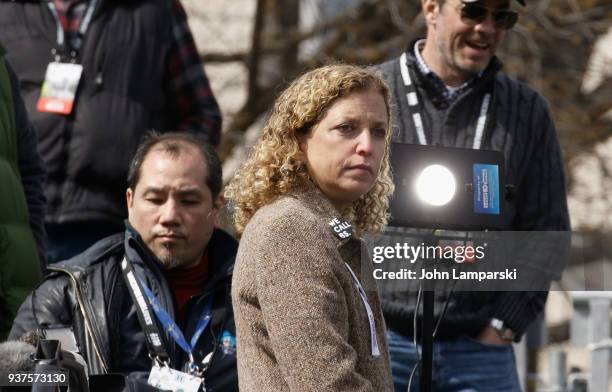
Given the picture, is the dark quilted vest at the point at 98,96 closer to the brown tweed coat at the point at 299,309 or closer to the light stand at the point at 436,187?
the light stand at the point at 436,187

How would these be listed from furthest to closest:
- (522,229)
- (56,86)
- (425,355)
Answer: (56,86), (522,229), (425,355)

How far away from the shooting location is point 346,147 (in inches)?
143

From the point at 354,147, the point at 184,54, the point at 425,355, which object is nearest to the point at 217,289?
the point at 425,355

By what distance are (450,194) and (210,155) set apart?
1.06m

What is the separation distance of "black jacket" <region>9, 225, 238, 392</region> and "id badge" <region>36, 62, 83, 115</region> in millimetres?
1101

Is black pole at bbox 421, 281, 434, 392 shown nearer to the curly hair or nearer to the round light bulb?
the round light bulb

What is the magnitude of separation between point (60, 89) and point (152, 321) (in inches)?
58.4

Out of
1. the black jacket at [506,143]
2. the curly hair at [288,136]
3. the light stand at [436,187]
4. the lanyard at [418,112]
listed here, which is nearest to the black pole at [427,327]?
the light stand at [436,187]

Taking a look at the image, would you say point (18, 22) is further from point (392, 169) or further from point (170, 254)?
point (392, 169)

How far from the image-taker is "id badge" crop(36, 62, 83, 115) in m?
5.59

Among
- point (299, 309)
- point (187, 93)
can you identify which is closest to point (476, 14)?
point (187, 93)

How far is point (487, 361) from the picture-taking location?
190 inches

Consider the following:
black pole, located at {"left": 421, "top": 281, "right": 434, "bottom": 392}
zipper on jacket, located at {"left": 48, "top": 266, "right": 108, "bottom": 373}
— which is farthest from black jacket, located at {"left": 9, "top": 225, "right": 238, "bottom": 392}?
black pole, located at {"left": 421, "top": 281, "right": 434, "bottom": 392}

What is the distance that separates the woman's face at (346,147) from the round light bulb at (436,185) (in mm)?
473
